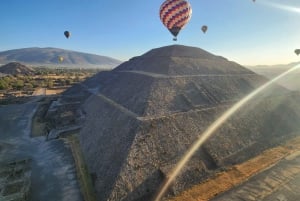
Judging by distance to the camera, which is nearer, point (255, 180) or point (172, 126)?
point (255, 180)

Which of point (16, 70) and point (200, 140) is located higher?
point (200, 140)

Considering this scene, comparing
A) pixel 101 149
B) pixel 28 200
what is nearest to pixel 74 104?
pixel 101 149

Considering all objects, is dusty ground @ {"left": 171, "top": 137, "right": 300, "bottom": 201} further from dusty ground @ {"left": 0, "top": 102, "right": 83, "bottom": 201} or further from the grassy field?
dusty ground @ {"left": 0, "top": 102, "right": 83, "bottom": 201}

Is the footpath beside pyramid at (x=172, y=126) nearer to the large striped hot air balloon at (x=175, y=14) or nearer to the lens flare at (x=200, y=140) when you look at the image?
the lens flare at (x=200, y=140)

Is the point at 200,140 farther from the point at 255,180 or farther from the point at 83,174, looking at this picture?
the point at 83,174

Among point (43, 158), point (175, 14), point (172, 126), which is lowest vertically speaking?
point (43, 158)

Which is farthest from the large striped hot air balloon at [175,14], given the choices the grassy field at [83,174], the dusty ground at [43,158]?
the dusty ground at [43,158]

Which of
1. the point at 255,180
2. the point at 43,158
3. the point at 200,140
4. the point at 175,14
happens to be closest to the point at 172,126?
the point at 200,140
